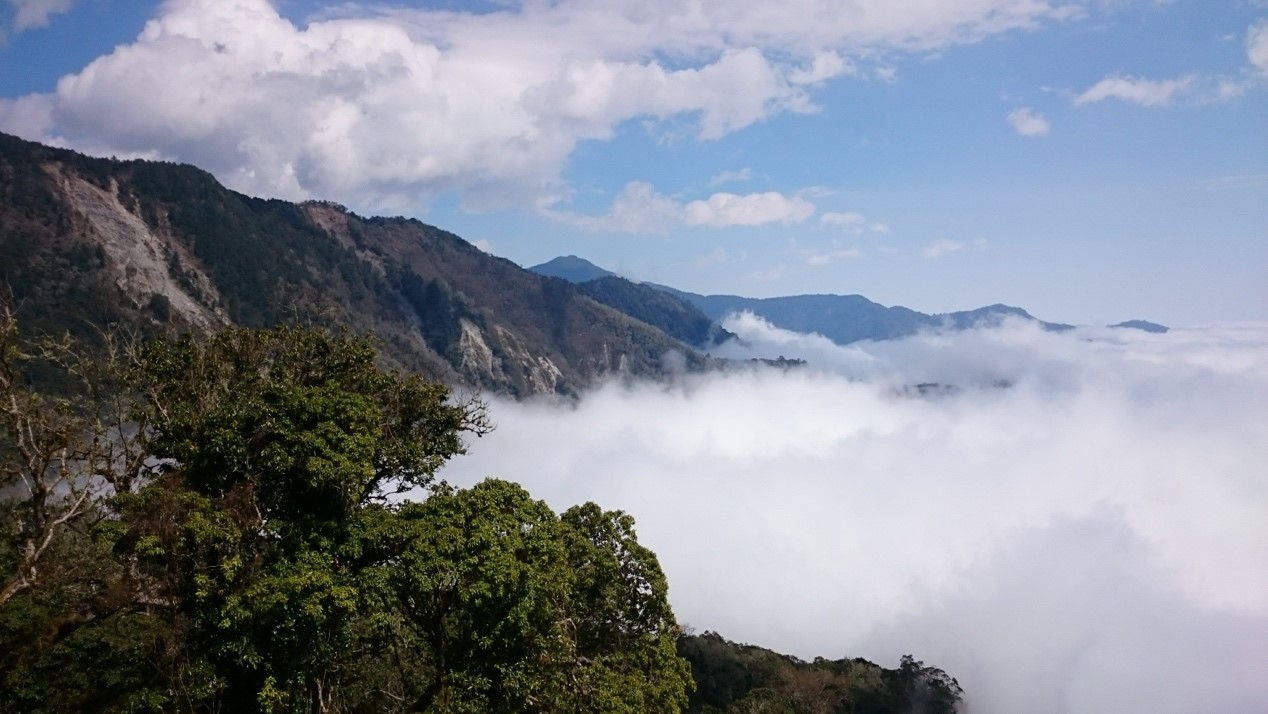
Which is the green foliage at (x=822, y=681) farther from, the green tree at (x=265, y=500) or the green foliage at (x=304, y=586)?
the green tree at (x=265, y=500)

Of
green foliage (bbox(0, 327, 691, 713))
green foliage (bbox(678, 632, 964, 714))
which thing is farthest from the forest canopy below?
green foliage (bbox(678, 632, 964, 714))

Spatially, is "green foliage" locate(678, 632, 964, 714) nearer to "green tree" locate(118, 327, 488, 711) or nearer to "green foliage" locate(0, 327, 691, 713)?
"green foliage" locate(0, 327, 691, 713)

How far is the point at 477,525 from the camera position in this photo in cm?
1792

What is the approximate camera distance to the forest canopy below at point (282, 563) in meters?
16.0

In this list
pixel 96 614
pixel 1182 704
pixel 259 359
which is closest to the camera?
pixel 96 614

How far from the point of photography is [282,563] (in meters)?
16.3

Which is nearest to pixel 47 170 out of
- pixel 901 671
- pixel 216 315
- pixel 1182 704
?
pixel 216 315

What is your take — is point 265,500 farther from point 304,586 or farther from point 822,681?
point 822,681

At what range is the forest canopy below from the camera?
1602 centimetres

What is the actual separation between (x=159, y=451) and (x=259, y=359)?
11.6 feet

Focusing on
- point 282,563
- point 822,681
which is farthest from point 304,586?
point 822,681

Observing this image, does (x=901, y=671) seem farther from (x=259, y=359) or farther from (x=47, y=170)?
(x=47, y=170)

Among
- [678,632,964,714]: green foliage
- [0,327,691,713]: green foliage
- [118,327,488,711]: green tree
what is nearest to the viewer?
[118,327,488,711]: green tree

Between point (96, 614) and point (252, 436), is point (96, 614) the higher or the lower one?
the lower one
